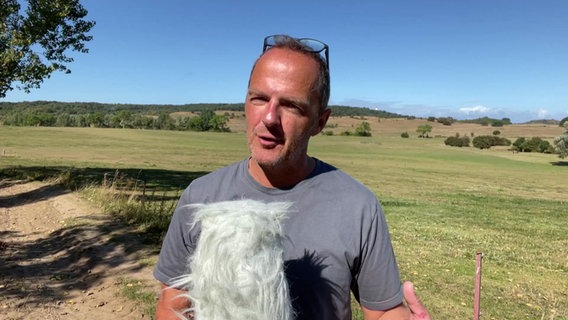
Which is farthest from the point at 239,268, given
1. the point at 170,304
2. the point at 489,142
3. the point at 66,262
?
the point at 489,142

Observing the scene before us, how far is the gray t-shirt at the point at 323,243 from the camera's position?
169 centimetres

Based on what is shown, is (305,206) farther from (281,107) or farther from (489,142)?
(489,142)

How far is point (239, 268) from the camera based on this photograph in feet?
3.59

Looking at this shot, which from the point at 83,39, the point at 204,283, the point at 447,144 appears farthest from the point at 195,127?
the point at 204,283

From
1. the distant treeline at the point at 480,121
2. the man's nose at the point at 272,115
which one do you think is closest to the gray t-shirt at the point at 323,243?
the man's nose at the point at 272,115

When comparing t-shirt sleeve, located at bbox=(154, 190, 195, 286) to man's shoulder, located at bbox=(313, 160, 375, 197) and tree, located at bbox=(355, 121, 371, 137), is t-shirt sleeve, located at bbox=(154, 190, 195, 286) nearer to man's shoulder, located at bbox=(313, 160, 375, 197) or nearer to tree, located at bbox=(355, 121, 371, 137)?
man's shoulder, located at bbox=(313, 160, 375, 197)

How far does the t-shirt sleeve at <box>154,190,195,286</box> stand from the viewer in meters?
1.76

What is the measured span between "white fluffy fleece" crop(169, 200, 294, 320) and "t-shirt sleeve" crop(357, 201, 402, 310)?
0.68m

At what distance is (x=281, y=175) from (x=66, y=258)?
788 centimetres

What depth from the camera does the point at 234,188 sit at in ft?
6.15

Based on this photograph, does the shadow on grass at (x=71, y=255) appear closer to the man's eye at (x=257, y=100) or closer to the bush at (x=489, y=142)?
the man's eye at (x=257, y=100)

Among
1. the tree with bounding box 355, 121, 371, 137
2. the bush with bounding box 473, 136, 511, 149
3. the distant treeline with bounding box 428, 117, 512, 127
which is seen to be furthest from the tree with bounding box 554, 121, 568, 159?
the distant treeline with bounding box 428, 117, 512, 127

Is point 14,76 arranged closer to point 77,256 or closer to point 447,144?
point 77,256

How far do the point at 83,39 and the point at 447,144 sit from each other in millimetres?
89180
